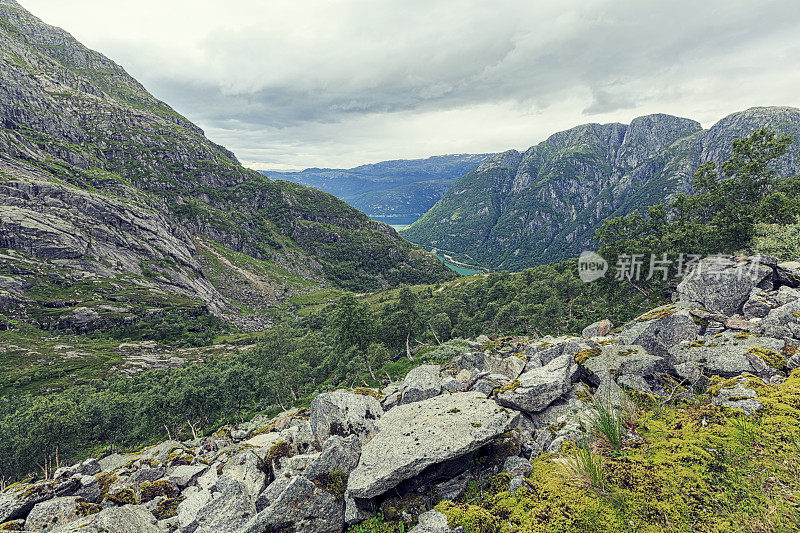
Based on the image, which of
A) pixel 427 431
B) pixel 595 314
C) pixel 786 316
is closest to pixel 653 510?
pixel 427 431

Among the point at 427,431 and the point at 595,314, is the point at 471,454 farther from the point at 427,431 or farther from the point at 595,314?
the point at 595,314

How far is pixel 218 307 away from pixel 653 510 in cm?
22700

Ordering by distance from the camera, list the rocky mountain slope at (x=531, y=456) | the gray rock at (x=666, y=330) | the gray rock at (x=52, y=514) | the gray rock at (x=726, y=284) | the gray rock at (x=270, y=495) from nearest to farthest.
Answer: the rocky mountain slope at (x=531, y=456) → the gray rock at (x=270, y=495) → the gray rock at (x=52, y=514) → the gray rock at (x=666, y=330) → the gray rock at (x=726, y=284)

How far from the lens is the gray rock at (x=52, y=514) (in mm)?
13684

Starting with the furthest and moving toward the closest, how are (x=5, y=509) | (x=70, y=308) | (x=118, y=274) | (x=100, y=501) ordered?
(x=118, y=274) < (x=70, y=308) < (x=100, y=501) < (x=5, y=509)

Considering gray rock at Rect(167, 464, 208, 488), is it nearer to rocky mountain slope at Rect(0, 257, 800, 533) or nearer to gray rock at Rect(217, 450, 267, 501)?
rocky mountain slope at Rect(0, 257, 800, 533)

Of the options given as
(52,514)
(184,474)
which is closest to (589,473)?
(52,514)

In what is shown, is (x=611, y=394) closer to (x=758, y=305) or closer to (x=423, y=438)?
(x=423, y=438)

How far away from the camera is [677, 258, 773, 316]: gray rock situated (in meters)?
21.8

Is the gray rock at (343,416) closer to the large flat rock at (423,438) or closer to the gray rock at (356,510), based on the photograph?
the large flat rock at (423,438)

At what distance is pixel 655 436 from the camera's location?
32.0 feet

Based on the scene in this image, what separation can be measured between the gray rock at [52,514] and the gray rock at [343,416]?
11.8m

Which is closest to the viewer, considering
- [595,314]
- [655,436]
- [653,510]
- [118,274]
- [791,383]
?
[653,510]

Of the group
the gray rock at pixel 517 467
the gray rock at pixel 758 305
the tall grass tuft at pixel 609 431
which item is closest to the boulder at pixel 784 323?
the gray rock at pixel 758 305
